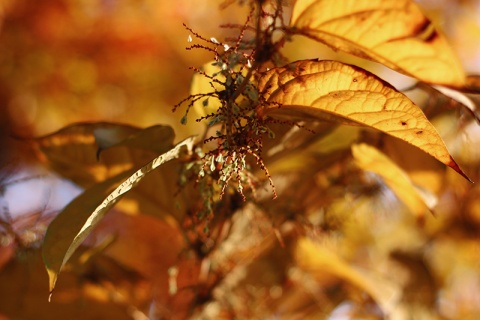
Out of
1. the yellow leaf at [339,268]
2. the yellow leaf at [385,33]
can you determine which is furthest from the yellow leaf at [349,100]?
the yellow leaf at [339,268]

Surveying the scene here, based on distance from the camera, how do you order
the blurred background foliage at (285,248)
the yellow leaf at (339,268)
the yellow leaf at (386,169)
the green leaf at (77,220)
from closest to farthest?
the green leaf at (77,220)
the yellow leaf at (386,169)
the blurred background foliage at (285,248)
the yellow leaf at (339,268)

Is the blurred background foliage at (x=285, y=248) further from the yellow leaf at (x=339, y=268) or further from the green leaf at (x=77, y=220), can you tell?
the green leaf at (x=77, y=220)

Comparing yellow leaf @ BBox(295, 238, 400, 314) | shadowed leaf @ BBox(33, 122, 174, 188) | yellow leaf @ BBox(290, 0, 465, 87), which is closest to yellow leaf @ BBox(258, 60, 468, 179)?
yellow leaf @ BBox(290, 0, 465, 87)

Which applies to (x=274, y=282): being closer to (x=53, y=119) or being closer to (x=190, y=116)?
(x=190, y=116)

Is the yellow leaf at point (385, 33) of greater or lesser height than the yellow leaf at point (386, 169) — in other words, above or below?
above

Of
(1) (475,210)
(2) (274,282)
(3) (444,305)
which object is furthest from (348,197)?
(3) (444,305)
